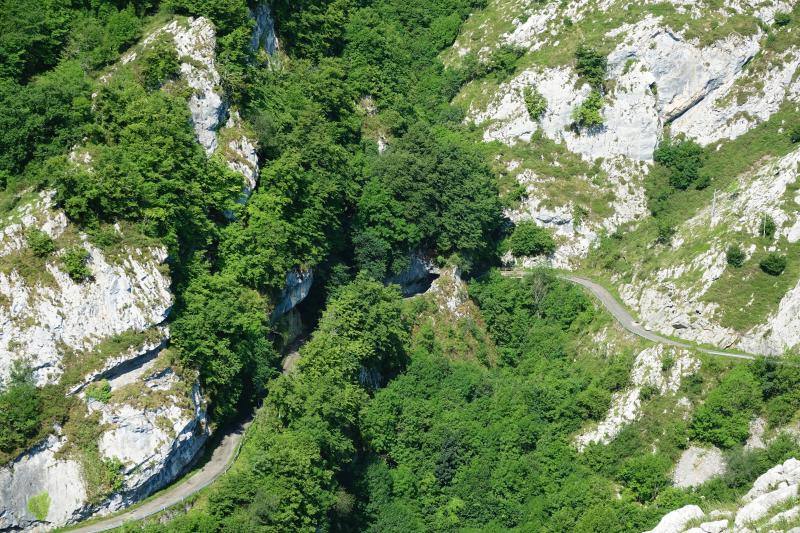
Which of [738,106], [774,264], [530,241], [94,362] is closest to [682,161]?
[738,106]

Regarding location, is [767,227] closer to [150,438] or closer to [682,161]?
[682,161]

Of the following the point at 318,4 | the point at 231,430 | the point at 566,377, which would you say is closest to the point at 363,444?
the point at 231,430

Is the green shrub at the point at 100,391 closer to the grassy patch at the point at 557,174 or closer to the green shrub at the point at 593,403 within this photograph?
the green shrub at the point at 593,403

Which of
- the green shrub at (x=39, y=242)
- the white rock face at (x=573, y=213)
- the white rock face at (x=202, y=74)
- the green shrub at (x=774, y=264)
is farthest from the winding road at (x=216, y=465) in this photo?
the white rock face at (x=202, y=74)

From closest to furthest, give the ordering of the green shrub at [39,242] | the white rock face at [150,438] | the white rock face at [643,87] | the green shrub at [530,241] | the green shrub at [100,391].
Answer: the white rock face at [150,438]
the green shrub at [100,391]
the green shrub at [39,242]
the green shrub at [530,241]
the white rock face at [643,87]

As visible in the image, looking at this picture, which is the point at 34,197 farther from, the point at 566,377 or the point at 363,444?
the point at 566,377

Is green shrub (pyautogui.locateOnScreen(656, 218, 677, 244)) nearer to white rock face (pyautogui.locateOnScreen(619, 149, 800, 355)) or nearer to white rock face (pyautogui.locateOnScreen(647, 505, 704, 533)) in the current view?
white rock face (pyautogui.locateOnScreen(619, 149, 800, 355))
